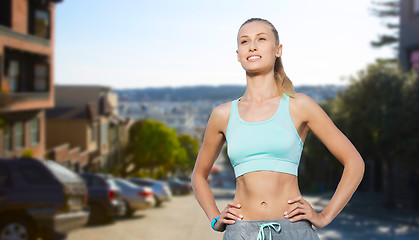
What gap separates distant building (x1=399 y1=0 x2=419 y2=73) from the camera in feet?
81.7

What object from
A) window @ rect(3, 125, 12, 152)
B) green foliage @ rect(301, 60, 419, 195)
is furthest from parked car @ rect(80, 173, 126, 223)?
window @ rect(3, 125, 12, 152)

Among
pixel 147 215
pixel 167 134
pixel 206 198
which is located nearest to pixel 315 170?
pixel 167 134

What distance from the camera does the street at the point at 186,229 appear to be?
1278cm

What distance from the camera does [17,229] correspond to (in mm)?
9141

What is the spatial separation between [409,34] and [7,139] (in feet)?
63.6

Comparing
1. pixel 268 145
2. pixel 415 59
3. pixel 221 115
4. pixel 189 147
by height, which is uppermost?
pixel 415 59

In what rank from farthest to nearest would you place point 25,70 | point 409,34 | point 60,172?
point 25,70, point 409,34, point 60,172

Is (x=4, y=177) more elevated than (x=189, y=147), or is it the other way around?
(x=4, y=177)

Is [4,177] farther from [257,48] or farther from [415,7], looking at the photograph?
[415,7]

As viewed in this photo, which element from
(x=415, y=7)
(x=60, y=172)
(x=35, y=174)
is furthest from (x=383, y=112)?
(x=35, y=174)

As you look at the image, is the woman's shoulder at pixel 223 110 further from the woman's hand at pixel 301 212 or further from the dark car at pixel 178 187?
the dark car at pixel 178 187

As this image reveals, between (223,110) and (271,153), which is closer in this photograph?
(271,153)

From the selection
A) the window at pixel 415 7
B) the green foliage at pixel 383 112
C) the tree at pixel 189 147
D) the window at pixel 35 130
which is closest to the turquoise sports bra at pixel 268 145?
the green foliage at pixel 383 112

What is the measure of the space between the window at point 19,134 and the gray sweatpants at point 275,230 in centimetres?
2553
